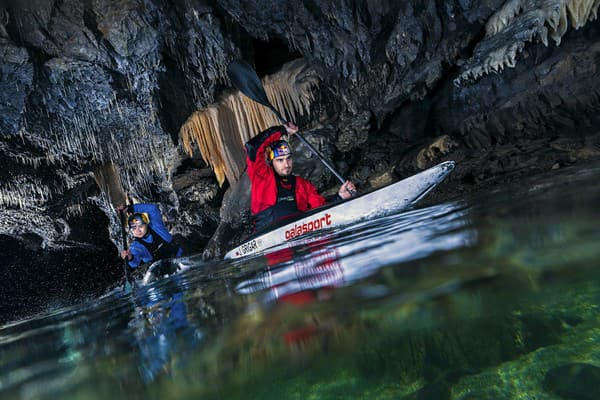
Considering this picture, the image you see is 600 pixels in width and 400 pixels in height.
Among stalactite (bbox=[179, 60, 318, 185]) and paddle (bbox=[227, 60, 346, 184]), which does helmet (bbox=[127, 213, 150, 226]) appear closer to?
stalactite (bbox=[179, 60, 318, 185])

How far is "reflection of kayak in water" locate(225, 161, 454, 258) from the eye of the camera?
170 inches

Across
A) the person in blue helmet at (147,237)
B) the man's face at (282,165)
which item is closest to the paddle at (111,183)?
the person in blue helmet at (147,237)

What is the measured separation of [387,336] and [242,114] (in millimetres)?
7780

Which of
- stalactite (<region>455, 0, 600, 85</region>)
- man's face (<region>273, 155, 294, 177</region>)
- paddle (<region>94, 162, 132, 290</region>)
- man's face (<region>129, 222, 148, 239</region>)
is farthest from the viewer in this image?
paddle (<region>94, 162, 132, 290</region>)

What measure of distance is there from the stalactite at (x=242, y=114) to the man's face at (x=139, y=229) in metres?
2.29

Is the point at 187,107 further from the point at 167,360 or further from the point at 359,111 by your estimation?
the point at 167,360

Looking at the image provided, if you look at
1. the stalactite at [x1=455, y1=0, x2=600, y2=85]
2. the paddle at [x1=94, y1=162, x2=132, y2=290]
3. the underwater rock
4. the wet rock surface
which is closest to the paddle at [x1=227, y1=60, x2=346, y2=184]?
the wet rock surface

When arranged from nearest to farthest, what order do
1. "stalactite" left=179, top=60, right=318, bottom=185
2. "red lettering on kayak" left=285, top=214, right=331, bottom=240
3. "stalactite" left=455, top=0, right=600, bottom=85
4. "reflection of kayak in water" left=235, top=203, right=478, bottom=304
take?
"reflection of kayak in water" left=235, top=203, right=478, bottom=304 < "red lettering on kayak" left=285, top=214, right=331, bottom=240 < "stalactite" left=455, top=0, right=600, bottom=85 < "stalactite" left=179, top=60, right=318, bottom=185

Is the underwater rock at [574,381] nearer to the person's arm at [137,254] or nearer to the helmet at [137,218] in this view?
the helmet at [137,218]

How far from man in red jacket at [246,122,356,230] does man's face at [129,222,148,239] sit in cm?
242

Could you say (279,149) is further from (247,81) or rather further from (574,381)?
(574,381)

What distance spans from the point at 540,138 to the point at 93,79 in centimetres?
734

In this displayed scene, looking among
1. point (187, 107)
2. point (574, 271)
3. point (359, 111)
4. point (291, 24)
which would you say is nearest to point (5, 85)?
point (187, 107)

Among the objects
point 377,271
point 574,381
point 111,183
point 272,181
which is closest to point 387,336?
point 574,381
